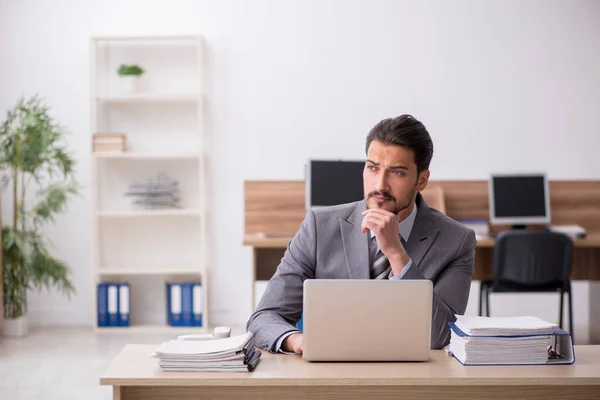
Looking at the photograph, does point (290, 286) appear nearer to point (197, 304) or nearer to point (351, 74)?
point (197, 304)

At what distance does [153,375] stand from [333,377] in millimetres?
365

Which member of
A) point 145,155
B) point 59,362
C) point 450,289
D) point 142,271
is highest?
point 145,155

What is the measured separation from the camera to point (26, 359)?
15.2ft

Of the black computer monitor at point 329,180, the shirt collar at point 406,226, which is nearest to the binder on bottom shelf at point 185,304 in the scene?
the black computer monitor at point 329,180

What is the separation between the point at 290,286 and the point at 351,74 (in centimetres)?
381

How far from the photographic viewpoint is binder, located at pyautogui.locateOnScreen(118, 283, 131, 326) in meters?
5.57

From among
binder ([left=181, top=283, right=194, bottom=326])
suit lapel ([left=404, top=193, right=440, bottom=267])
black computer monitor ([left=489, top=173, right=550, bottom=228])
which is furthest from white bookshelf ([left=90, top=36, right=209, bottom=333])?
suit lapel ([left=404, top=193, right=440, bottom=267])

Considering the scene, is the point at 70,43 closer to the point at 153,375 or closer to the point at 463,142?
the point at 463,142

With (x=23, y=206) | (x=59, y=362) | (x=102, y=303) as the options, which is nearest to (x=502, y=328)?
(x=59, y=362)

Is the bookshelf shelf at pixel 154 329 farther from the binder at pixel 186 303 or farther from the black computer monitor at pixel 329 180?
the black computer monitor at pixel 329 180

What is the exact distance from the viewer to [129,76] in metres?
5.56

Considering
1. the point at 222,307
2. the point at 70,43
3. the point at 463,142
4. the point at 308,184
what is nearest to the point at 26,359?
the point at 222,307

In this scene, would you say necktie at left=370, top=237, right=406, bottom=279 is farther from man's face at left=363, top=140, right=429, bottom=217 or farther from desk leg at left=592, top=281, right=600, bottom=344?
desk leg at left=592, top=281, right=600, bottom=344

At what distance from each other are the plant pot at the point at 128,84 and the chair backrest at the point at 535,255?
8.99 feet
